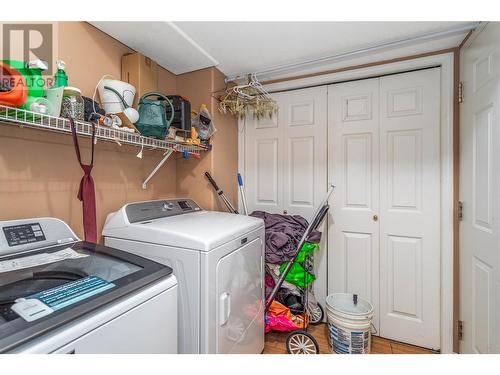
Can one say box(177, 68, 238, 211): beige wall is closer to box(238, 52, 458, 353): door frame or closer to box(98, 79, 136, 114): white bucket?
box(98, 79, 136, 114): white bucket

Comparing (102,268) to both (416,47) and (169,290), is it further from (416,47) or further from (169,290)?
(416,47)

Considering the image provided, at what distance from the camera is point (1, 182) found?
3.64 ft

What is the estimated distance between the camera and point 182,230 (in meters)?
1.24

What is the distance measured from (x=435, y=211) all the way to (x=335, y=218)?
2.47ft

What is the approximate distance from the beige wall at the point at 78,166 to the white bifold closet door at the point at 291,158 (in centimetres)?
51

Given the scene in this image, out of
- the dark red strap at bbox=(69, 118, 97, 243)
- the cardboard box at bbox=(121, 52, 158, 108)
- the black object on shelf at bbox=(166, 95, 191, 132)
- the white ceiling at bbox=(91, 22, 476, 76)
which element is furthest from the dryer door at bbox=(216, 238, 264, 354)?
the white ceiling at bbox=(91, 22, 476, 76)

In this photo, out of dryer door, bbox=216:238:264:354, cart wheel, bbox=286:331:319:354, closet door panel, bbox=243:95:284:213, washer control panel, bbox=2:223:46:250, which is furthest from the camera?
closet door panel, bbox=243:95:284:213

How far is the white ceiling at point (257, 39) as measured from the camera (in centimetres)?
154

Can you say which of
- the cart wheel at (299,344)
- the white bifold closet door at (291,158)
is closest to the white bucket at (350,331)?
the cart wheel at (299,344)

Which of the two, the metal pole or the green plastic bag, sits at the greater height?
the metal pole

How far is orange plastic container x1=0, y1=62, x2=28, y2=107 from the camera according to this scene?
0.87 meters

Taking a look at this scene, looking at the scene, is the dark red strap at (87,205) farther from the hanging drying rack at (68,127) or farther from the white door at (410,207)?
the white door at (410,207)

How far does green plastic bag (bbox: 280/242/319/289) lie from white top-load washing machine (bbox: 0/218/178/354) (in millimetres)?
1196
